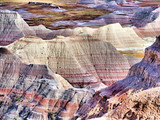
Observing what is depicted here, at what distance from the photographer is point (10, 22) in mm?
68500

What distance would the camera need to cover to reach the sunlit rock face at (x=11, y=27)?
66375 millimetres

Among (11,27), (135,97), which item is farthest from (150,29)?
(135,97)

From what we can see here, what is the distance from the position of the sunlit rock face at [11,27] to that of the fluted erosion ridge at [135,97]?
44.8 m

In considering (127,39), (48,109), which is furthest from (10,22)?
(48,109)

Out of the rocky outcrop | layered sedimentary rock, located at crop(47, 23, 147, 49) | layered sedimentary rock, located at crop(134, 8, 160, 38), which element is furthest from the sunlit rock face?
the rocky outcrop

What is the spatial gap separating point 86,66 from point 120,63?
3.86 metres

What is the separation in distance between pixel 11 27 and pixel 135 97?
Result: 57.3 m

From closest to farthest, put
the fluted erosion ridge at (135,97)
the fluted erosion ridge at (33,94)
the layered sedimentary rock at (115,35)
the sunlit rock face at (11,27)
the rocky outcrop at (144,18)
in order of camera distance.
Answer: the fluted erosion ridge at (135,97) < the fluted erosion ridge at (33,94) < the layered sedimentary rock at (115,35) < the sunlit rock face at (11,27) < the rocky outcrop at (144,18)

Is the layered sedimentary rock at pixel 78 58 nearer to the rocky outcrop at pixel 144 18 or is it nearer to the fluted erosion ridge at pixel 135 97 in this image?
the fluted erosion ridge at pixel 135 97

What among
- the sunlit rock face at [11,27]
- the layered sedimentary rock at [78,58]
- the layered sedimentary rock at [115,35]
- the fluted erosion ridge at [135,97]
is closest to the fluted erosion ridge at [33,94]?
the layered sedimentary rock at [78,58]

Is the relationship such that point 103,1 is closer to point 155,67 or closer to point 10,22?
point 10,22

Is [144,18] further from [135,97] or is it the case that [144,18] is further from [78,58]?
[135,97]

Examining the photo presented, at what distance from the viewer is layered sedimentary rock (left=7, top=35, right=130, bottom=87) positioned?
46.7 metres

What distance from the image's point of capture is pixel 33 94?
3525 centimetres
